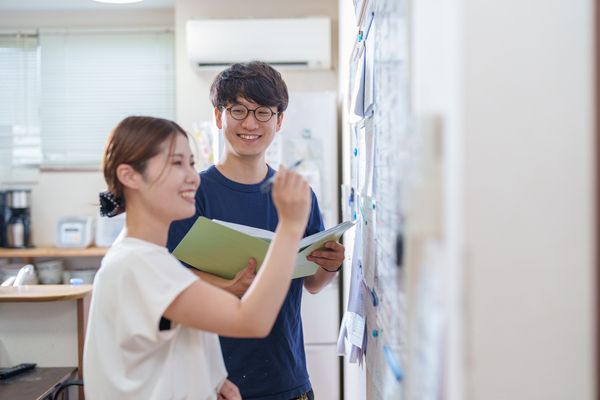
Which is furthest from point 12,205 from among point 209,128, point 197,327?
point 197,327

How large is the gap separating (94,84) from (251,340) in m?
3.38

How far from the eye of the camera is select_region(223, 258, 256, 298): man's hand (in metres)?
1.32

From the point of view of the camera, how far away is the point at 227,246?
1.28 m

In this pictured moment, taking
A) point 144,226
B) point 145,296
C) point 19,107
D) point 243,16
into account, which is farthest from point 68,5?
point 145,296

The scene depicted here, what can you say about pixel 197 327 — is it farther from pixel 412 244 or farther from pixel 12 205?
pixel 12 205

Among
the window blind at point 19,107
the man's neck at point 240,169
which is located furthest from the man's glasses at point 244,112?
the window blind at point 19,107

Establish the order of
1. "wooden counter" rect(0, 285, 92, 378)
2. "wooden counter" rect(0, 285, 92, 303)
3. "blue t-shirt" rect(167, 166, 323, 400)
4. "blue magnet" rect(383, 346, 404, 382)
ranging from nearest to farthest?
"blue magnet" rect(383, 346, 404, 382)
"blue t-shirt" rect(167, 166, 323, 400)
"wooden counter" rect(0, 285, 92, 303)
"wooden counter" rect(0, 285, 92, 378)

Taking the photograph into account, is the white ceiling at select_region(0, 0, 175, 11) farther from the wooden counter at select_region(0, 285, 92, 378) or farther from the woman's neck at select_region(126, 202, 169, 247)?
the woman's neck at select_region(126, 202, 169, 247)

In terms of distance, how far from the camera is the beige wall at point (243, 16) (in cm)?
390

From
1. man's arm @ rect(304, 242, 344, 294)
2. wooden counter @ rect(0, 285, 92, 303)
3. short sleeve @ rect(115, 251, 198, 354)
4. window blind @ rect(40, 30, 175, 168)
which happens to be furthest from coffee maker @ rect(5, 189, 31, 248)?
short sleeve @ rect(115, 251, 198, 354)

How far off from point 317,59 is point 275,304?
2951 mm

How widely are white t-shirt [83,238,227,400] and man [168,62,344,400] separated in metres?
0.39

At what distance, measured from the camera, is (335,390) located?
3.40m

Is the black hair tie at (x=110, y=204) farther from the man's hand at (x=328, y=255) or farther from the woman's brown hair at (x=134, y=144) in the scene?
the man's hand at (x=328, y=255)
